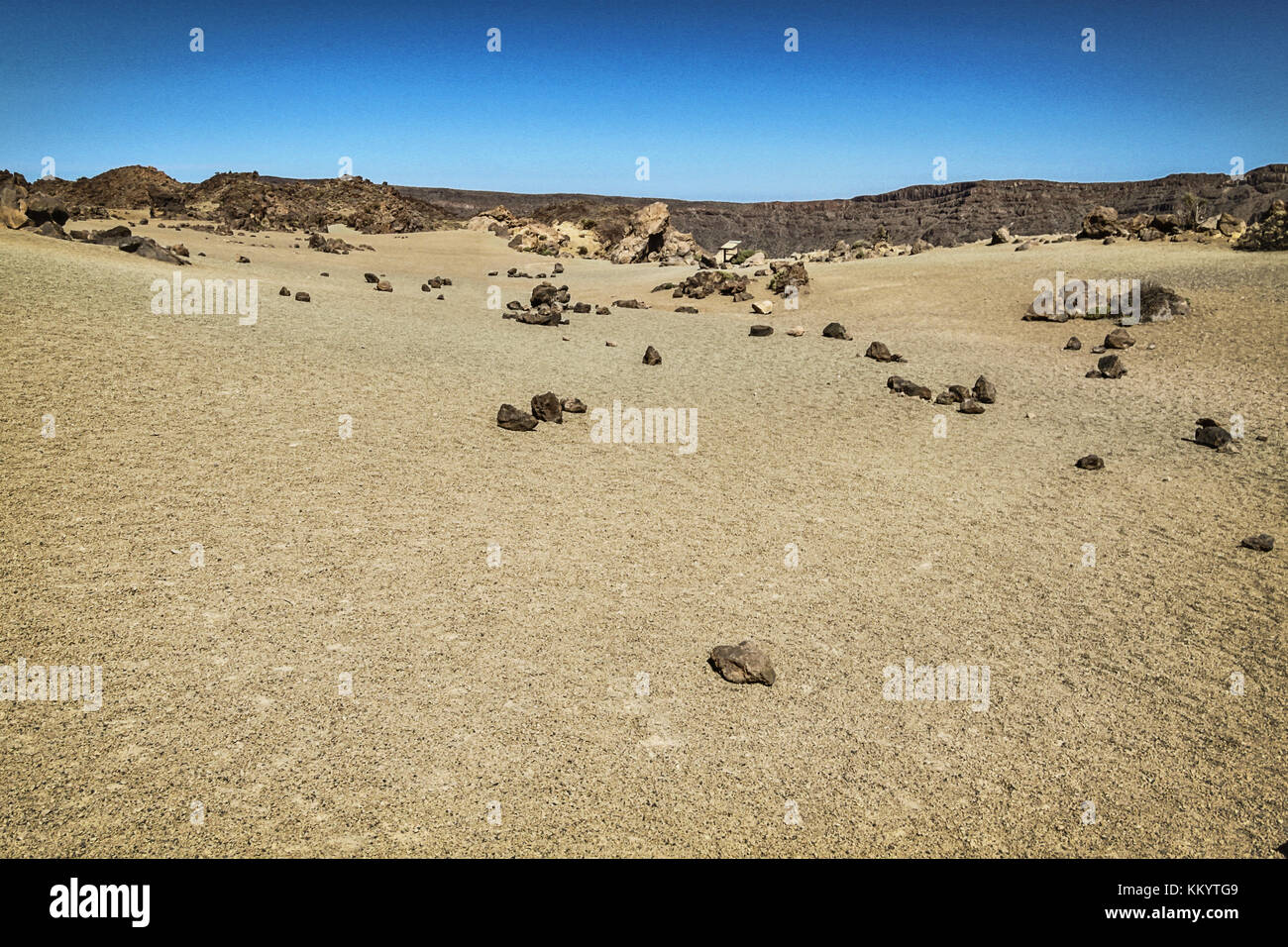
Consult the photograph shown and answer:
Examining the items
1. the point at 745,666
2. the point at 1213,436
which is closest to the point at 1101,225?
the point at 1213,436

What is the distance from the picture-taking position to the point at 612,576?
16.9ft

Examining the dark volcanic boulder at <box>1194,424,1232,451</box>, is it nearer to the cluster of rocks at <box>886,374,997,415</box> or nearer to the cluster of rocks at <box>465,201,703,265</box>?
the cluster of rocks at <box>886,374,997,415</box>

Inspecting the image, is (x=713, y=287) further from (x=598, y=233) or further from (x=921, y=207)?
(x=921, y=207)

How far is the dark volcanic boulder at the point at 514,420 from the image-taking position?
314 inches

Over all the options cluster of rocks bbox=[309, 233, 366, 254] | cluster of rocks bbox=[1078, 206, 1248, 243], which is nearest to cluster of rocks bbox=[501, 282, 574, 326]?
cluster of rocks bbox=[309, 233, 366, 254]

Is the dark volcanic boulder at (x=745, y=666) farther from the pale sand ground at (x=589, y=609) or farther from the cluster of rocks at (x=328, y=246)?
the cluster of rocks at (x=328, y=246)

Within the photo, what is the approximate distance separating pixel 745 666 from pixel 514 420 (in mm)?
4768

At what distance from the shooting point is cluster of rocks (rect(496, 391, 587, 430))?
797cm

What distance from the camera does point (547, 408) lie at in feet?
27.5

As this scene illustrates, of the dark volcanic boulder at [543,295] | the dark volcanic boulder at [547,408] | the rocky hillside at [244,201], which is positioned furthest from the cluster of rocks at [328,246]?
the dark volcanic boulder at [547,408]

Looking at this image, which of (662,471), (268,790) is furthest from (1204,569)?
(268,790)

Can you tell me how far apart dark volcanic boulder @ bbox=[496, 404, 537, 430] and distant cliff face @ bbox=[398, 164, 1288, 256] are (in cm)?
6879

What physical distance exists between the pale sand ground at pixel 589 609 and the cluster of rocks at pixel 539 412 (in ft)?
0.65
